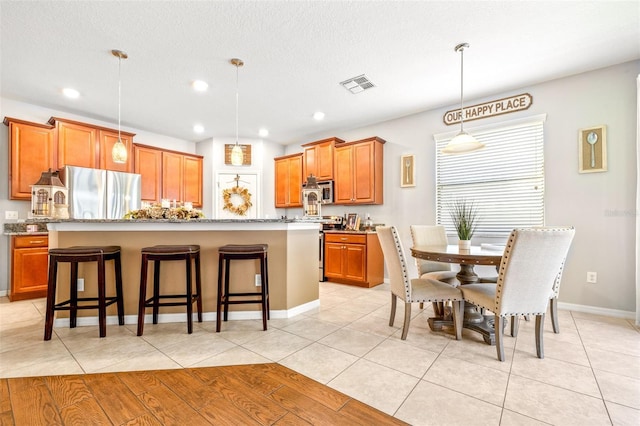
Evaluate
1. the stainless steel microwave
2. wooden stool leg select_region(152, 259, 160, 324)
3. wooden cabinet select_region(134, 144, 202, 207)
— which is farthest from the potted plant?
wooden cabinet select_region(134, 144, 202, 207)

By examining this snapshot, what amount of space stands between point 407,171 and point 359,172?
0.79 m

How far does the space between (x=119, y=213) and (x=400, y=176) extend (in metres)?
4.62

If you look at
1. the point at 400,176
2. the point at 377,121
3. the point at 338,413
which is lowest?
the point at 338,413

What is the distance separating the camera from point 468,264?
236 cm

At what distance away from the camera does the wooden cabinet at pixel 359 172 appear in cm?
469

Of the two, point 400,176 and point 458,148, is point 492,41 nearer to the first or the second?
A: point 458,148

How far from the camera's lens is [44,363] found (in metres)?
2.00

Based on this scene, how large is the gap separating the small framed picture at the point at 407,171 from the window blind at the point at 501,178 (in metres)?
0.45

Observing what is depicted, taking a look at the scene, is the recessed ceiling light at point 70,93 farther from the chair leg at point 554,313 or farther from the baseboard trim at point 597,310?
the baseboard trim at point 597,310

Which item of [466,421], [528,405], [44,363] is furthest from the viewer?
[44,363]

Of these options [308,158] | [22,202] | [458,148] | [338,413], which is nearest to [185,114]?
[308,158]

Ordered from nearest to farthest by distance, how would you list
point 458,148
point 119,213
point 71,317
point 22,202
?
point 71,317 → point 458,148 → point 22,202 → point 119,213

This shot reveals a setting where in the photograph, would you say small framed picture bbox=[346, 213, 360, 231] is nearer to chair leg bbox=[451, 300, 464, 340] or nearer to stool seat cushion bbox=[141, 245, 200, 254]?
chair leg bbox=[451, 300, 464, 340]

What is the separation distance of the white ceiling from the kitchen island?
174cm
